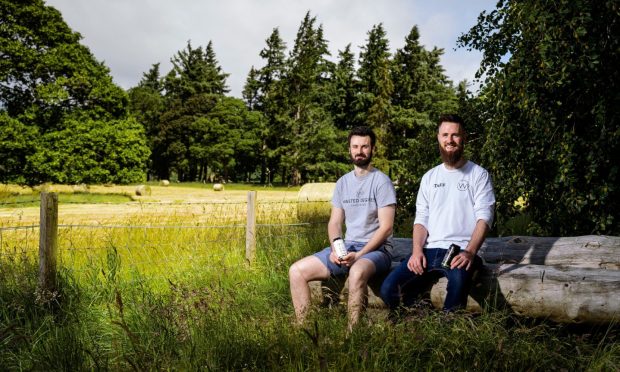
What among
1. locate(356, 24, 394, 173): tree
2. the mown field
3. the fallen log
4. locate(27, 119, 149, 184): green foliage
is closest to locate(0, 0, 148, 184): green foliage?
locate(27, 119, 149, 184): green foliage

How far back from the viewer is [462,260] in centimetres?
335

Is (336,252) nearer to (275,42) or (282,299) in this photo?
(282,299)

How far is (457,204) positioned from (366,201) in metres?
0.66

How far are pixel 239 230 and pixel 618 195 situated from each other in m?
4.98

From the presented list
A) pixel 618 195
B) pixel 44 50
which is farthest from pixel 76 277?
pixel 44 50

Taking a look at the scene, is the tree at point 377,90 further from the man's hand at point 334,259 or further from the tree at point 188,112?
the man's hand at point 334,259

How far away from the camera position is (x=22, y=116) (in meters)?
24.5

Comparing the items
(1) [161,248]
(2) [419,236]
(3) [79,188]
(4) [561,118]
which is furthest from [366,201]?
(3) [79,188]

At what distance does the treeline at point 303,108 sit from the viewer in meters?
37.6

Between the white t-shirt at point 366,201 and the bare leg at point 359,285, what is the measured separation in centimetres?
36

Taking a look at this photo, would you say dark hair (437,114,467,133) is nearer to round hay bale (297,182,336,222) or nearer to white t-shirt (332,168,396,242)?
white t-shirt (332,168,396,242)

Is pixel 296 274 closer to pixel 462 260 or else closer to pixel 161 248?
pixel 462 260

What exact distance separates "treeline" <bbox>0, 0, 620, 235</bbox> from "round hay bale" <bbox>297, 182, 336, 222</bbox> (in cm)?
313

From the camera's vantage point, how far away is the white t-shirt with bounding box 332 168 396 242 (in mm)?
3820
